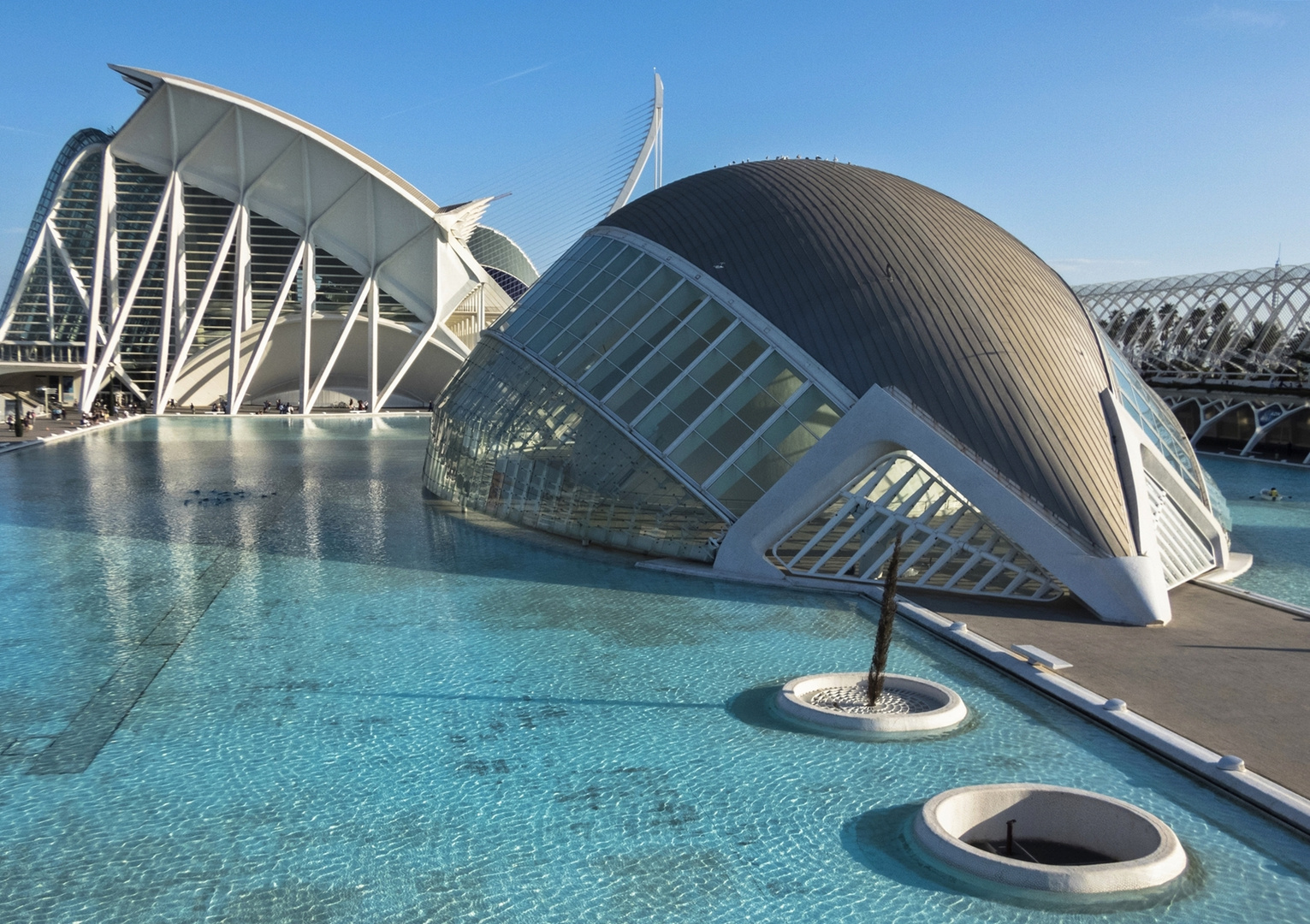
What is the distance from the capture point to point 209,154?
181 feet

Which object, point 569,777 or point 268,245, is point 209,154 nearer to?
point 268,245

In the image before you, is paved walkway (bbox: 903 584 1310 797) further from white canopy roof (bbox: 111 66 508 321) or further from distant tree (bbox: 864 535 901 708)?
white canopy roof (bbox: 111 66 508 321)

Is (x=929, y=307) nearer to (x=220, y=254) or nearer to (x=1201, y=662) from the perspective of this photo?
(x=1201, y=662)

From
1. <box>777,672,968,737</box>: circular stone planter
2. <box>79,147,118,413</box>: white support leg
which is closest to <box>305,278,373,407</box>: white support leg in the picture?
<box>79,147,118,413</box>: white support leg

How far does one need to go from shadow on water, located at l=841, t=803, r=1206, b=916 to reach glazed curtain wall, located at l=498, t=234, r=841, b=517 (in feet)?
28.6

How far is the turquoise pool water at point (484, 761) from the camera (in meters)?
6.97

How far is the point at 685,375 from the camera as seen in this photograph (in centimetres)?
1788

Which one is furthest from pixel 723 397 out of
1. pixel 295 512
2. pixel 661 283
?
pixel 295 512

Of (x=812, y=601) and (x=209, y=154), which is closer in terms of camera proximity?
(x=812, y=601)

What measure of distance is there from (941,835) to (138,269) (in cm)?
5594

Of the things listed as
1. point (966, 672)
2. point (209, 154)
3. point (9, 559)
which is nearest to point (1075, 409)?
point (966, 672)

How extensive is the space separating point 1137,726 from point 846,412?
7.04 m

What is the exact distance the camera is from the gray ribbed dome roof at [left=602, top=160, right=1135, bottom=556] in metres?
15.1

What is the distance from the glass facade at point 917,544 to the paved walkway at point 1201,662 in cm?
38
